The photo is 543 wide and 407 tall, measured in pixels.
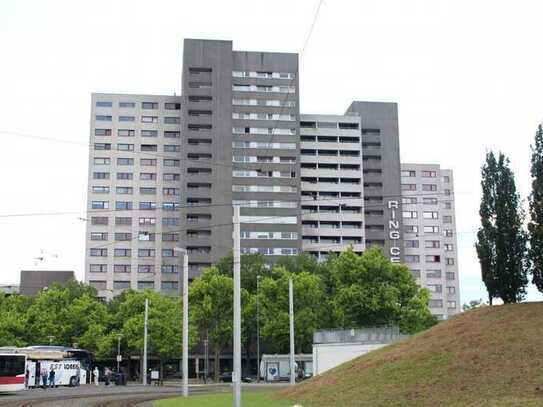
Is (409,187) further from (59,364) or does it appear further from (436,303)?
(59,364)

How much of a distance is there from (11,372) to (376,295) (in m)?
38.0

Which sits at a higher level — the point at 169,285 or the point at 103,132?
the point at 103,132

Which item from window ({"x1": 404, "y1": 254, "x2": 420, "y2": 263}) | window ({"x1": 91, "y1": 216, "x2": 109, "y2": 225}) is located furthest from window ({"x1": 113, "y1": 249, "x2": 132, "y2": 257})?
window ({"x1": 404, "y1": 254, "x2": 420, "y2": 263})

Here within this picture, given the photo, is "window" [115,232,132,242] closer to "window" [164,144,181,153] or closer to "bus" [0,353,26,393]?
"window" [164,144,181,153]

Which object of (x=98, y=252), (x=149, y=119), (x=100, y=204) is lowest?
(x=98, y=252)

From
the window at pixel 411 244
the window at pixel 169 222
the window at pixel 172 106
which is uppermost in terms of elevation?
the window at pixel 172 106

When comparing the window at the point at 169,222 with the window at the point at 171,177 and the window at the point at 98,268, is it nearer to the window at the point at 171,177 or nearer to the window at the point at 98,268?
the window at the point at 171,177

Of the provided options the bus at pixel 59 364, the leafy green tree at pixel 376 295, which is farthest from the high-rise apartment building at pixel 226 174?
the bus at pixel 59 364

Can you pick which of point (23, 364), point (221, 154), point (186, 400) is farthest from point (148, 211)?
point (186, 400)

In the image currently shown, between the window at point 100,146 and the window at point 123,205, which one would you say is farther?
the window at point 100,146

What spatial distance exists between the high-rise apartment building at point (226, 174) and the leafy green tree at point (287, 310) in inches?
1441

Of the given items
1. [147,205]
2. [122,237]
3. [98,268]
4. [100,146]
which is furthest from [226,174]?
[98,268]

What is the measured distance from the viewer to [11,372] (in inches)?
1996

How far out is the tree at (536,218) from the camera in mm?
32969
